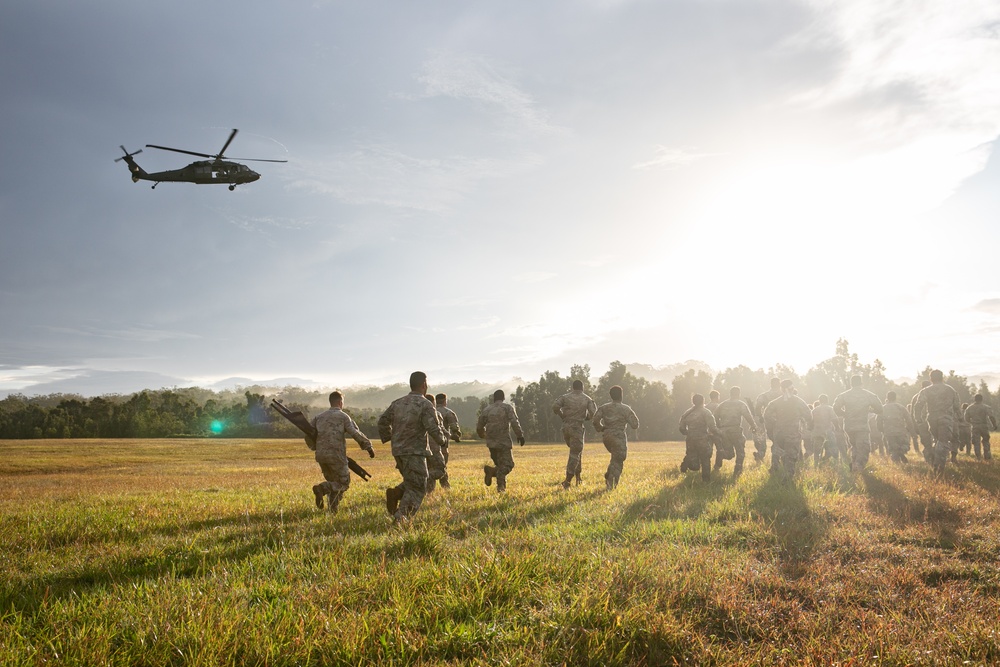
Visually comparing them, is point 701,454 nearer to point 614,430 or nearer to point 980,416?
point 614,430

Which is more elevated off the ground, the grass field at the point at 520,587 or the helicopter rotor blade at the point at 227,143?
the helicopter rotor blade at the point at 227,143

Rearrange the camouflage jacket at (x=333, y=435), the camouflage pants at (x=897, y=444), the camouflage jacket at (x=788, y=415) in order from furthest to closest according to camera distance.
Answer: the camouflage pants at (x=897, y=444)
the camouflage jacket at (x=788, y=415)
the camouflage jacket at (x=333, y=435)

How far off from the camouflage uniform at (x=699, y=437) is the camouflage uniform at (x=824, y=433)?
6017 millimetres

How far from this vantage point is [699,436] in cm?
1434

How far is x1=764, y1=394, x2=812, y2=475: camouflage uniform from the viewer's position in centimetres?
1332

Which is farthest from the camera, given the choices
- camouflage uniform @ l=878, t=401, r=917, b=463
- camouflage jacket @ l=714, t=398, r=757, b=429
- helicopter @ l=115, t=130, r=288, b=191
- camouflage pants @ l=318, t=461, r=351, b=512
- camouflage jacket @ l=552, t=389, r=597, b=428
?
helicopter @ l=115, t=130, r=288, b=191

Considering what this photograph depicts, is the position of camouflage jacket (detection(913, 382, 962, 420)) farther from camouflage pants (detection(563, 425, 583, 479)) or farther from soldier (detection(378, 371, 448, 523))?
soldier (detection(378, 371, 448, 523))

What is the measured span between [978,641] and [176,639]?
578cm

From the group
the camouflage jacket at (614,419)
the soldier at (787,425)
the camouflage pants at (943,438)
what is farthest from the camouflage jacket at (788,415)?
the camouflage pants at (943,438)

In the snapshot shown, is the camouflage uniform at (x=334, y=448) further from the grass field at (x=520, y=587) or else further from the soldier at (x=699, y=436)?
the soldier at (x=699, y=436)

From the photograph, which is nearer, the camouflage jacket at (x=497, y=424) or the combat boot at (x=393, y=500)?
the combat boot at (x=393, y=500)

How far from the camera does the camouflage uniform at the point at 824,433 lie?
18.3 metres

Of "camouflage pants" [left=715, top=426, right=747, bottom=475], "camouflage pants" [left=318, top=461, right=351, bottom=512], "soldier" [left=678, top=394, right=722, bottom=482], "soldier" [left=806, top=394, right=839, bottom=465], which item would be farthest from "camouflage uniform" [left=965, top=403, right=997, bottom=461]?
"camouflage pants" [left=318, top=461, right=351, bottom=512]

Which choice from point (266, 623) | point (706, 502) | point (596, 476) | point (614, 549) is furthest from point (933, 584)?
point (596, 476)
